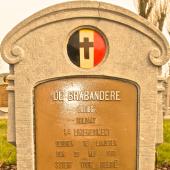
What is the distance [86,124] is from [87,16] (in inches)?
43.8

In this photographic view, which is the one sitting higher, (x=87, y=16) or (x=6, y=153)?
(x=87, y=16)

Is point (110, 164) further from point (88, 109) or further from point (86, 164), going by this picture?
point (88, 109)

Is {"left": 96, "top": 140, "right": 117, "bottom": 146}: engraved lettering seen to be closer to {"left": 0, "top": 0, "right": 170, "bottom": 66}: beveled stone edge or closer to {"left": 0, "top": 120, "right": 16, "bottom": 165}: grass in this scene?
{"left": 0, "top": 0, "right": 170, "bottom": 66}: beveled stone edge

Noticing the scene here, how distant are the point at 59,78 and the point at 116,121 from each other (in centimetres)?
75

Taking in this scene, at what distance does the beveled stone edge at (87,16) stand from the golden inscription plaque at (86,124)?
401 millimetres

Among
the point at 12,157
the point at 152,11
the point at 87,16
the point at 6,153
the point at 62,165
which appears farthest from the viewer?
the point at 152,11

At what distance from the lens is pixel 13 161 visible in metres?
5.36

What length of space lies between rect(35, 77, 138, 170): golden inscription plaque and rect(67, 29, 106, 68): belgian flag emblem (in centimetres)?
25

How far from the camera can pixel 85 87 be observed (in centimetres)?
336

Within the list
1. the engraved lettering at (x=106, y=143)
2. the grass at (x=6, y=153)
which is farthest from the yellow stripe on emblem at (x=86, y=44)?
the grass at (x=6, y=153)

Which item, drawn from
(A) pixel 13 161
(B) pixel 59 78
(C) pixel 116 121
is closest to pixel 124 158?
(C) pixel 116 121

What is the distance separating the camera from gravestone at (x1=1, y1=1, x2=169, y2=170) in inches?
129

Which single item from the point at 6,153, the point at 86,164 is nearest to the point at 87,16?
the point at 86,164

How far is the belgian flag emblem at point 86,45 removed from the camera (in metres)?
3.30
